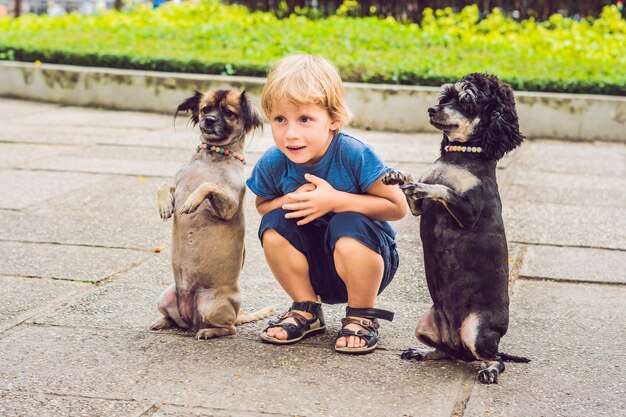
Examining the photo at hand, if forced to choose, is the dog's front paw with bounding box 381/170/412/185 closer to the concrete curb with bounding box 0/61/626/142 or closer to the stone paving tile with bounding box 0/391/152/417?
the stone paving tile with bounding box 0/391/152/417

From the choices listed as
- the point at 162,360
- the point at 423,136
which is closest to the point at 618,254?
the point at 162,360

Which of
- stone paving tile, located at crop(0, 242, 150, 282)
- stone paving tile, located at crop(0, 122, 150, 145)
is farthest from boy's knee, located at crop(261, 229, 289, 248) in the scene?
stone paving tile, located at crop(0, 122, 150, 145)

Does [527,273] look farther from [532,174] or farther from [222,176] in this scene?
[532,174]

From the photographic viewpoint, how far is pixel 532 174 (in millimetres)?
7465

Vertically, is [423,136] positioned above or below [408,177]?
below

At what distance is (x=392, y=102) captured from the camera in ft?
30.7

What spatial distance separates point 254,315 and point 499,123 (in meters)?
1.38

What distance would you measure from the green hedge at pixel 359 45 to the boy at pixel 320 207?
616 cm

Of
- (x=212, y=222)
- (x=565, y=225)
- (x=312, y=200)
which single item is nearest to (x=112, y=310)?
(x=212, y=222)

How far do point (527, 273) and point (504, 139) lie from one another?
1719 millimetres

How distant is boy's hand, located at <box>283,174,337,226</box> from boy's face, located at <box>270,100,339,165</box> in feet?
0.33

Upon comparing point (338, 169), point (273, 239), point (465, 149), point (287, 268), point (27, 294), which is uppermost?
point (465, 149)

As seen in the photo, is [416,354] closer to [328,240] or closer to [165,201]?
[328,240]

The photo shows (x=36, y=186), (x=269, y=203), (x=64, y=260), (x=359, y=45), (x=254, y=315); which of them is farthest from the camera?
(x=359, y=45)
